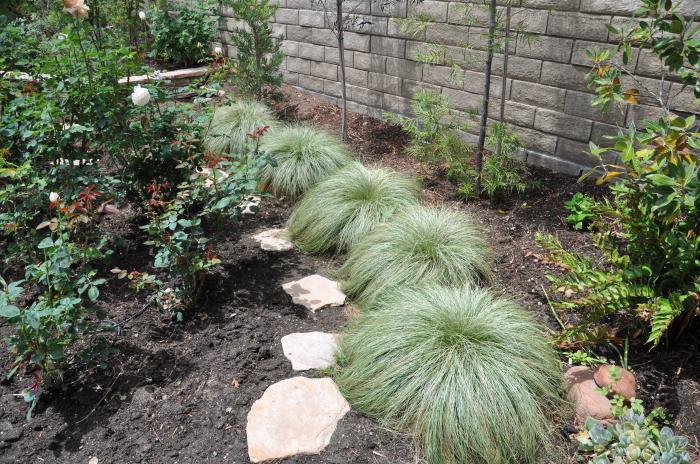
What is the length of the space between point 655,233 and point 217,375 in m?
2.08

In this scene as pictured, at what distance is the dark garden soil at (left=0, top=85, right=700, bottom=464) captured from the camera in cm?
220

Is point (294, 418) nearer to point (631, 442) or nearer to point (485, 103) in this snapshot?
point (631, 442)

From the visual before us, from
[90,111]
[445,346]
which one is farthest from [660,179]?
[90,111]

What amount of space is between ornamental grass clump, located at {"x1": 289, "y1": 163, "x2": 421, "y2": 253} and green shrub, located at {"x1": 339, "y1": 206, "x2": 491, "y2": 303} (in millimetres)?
252

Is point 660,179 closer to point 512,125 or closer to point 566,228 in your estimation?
point 566,228

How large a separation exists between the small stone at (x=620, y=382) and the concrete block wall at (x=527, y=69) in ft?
5.49

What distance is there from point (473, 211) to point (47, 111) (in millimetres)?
2775

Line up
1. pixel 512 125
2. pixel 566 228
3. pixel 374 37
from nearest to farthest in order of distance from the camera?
pixel 566 228, pixel 512 125, pixel 374 37

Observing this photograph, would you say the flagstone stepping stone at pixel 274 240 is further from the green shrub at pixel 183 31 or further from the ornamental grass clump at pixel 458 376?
the green shrub at pixel 183 31

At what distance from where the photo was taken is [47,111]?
3041mm

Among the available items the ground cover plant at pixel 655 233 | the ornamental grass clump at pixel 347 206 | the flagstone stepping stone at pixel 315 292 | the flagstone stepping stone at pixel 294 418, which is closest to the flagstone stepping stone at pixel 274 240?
the ornamental grass clump at pixel 347 206

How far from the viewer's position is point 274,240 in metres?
3.83

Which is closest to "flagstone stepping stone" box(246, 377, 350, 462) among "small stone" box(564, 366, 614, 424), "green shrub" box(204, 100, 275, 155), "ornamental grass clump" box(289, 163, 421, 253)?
"small stone" box(564, 366, 614, 424)

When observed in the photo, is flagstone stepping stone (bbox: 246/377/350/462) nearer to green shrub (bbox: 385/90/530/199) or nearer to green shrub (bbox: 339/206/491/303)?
green shrub (bbox: 339/206/491/303)
